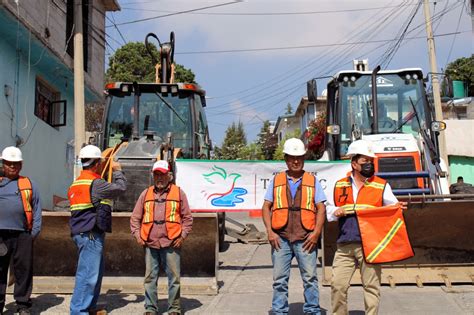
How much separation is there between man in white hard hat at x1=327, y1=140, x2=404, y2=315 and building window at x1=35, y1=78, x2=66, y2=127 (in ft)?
39.8

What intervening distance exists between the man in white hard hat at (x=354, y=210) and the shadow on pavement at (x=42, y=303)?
3.47 m

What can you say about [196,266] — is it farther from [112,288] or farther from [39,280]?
[39,280]

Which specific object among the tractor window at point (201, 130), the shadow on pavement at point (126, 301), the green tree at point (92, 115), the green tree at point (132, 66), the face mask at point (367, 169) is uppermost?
the green tree at point (132, 66)

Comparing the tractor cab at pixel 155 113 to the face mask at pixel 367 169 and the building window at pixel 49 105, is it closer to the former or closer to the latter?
the face mask at pixel 367 169

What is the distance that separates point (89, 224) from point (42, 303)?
65.1 inches

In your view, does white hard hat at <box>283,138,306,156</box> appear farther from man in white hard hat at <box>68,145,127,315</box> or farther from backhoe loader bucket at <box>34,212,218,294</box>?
backhoe loader bucket at <box>34,212,218,294</box>

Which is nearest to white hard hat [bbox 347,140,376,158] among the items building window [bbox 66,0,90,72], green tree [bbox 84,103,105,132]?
building window [bbox 66,0,90,72]

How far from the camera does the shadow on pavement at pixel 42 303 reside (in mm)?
6434

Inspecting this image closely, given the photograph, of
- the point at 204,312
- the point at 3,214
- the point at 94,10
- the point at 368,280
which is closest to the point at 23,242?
the point at 3,214

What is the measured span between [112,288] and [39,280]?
103 centimetres

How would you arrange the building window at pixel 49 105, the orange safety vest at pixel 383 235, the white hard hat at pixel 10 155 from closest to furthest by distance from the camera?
the orange safety vest at pixel 383 235 < the white hard hat at pixel 10 155 < the building window at pixel 49 105

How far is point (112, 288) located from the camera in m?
7.27

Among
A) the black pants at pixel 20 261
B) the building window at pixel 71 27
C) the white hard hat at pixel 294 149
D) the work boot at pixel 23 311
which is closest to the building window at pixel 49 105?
the building window at pixel 71 27

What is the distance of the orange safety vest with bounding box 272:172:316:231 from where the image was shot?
215 inches
